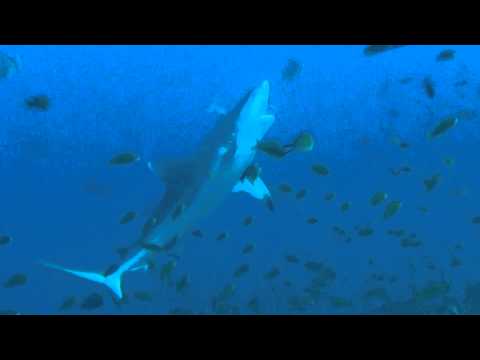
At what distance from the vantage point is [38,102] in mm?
7793

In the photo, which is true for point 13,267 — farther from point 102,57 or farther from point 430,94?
point 430,94

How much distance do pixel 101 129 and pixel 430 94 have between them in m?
58.0

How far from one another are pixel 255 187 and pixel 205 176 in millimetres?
973

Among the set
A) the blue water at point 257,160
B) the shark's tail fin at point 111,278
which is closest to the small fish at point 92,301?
the shark's tail fin at point 111,278

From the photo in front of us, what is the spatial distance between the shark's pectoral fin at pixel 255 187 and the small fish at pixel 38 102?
3434mm

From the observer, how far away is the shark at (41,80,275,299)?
6.93 meters

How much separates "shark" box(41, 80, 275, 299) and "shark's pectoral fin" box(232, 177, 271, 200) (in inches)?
0.6

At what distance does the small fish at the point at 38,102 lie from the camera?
7781 mm

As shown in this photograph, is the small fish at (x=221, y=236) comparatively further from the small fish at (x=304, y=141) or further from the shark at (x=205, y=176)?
the small fish at (x=304, y=141)

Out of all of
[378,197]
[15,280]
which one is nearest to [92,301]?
[15,280]

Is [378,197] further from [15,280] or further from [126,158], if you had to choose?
[15,280]

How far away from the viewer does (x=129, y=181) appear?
192 feet

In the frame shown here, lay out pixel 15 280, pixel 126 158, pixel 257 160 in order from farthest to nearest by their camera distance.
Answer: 1. pixel 257 160
2. pixel 15 280
3. pixel 126 158
